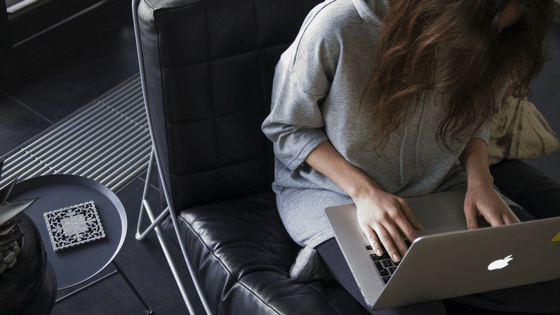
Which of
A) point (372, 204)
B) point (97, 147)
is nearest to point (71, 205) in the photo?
point (372, 204)

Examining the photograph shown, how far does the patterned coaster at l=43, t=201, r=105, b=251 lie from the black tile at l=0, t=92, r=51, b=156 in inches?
37.1

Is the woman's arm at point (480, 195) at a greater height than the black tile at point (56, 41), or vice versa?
the black tile at point (56, 41)

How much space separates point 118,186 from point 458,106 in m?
1.30

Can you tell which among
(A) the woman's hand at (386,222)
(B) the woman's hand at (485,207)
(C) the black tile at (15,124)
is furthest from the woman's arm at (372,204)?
(C) the black tile at (15,124)

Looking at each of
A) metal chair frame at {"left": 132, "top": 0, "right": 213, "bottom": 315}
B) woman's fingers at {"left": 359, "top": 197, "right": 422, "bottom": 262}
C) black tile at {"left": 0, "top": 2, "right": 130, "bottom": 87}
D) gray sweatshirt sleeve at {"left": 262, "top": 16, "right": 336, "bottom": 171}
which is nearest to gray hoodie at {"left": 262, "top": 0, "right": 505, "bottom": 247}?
gray sweatshirt sleeve at {"left": 262, "top": 16, "right": 336, "bottom": 171}

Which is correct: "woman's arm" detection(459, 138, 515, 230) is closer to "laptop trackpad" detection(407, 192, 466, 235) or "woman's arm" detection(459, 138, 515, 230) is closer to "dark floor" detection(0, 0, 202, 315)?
"laptop trackpad" detection(407, 192, 466, 235)

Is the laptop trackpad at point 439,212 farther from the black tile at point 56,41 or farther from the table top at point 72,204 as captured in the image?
the black tile at point 56,41

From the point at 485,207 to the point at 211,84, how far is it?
697 millimetres

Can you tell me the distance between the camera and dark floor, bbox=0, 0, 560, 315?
1.54 m

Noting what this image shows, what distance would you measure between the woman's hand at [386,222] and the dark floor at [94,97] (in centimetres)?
78

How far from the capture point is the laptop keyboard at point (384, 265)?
99 cm

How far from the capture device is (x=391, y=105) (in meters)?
1.00

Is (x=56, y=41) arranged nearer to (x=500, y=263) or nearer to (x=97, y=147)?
(x=97, y=147)

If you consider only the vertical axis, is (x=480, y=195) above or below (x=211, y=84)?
below
